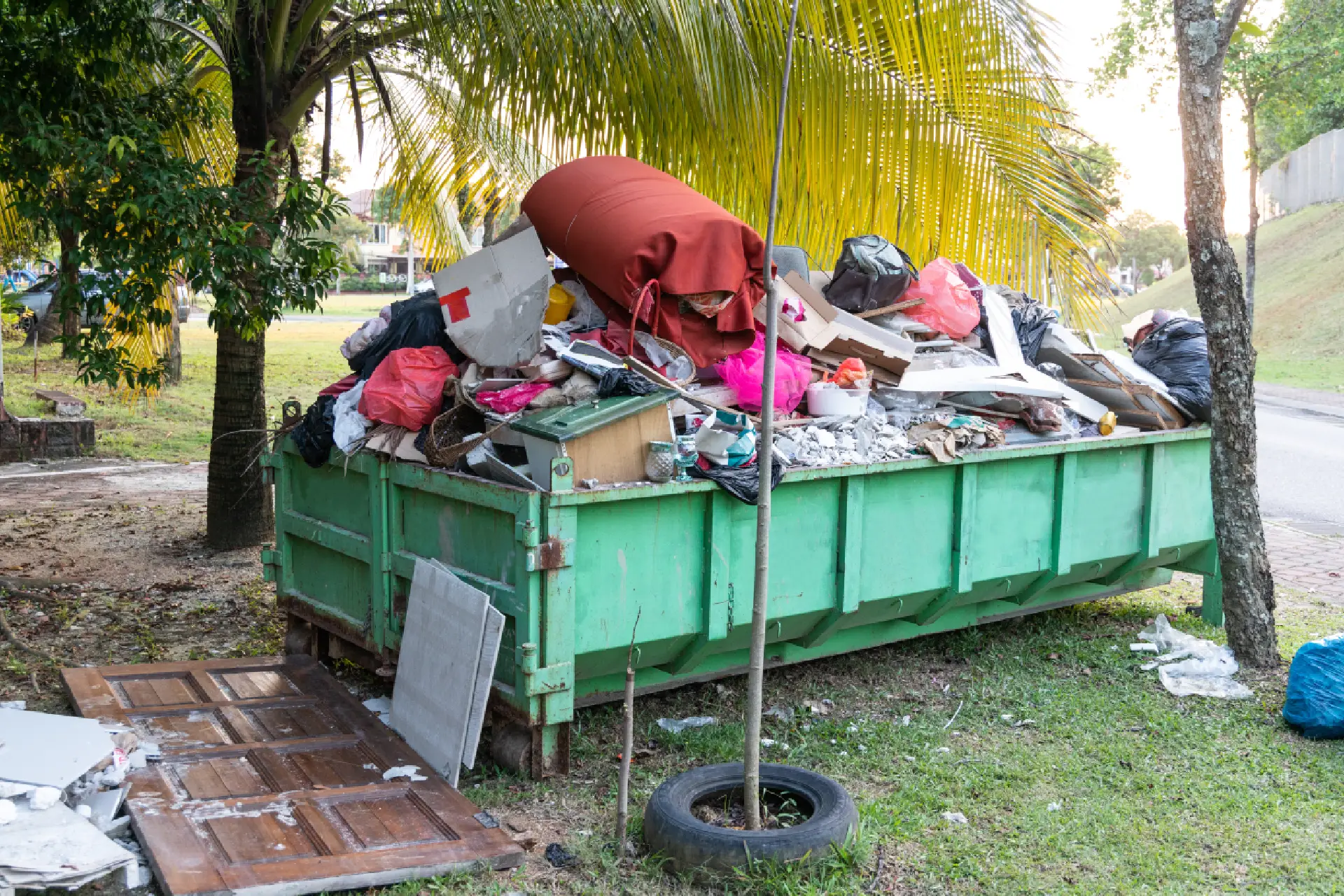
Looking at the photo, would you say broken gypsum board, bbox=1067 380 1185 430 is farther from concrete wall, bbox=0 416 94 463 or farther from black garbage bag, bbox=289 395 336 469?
concrete wall, bbox=0 416 94 463

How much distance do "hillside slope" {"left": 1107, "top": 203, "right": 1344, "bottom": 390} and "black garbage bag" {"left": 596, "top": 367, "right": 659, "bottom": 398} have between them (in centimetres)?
1918

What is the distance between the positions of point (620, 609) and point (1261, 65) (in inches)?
762

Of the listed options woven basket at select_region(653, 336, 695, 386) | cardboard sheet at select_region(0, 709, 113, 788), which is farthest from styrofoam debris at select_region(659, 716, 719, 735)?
cardboard sheet at select_region(0, 709, 113, 788)

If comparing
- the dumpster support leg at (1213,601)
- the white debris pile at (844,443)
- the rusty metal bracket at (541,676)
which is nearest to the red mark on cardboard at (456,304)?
the white debris pile at (844,443)

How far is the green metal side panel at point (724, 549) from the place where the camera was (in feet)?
13.7

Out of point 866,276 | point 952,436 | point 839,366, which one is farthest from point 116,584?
point 952,436

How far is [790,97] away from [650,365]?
2.05 m

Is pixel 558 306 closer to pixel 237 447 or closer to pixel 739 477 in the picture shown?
pixel 739 477

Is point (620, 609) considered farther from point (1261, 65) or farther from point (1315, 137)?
point (1315, 137)

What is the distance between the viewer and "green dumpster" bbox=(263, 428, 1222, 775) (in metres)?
4.20

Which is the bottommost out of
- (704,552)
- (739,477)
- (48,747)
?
(48,747)

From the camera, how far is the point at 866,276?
587 centimetres

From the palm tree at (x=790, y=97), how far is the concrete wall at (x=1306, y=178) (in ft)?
112

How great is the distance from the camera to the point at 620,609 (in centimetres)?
434
